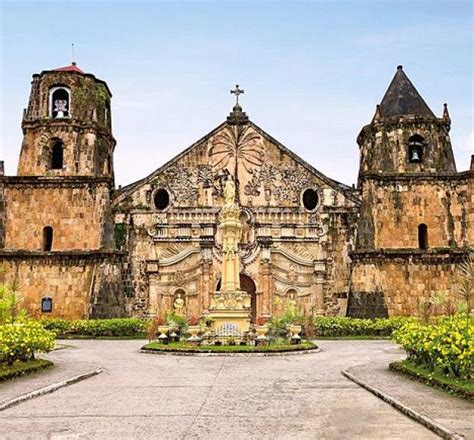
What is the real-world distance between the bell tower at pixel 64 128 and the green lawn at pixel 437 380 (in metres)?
17.5

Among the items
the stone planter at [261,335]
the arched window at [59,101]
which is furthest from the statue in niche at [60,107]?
Answer: the stone planter at [261,335]

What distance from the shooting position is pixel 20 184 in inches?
1014

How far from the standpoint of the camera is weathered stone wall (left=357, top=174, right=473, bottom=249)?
25.9 meters

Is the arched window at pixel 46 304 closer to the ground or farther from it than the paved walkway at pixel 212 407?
farther from it

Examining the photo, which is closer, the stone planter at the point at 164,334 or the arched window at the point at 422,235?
the stone planter at the point at 164,334

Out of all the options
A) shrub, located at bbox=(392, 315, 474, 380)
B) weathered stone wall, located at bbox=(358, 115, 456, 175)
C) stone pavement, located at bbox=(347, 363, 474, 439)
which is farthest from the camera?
weathered stone wall, located at bbox=(358, 115, 456, 175)

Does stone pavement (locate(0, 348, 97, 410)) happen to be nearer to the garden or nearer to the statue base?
the garden

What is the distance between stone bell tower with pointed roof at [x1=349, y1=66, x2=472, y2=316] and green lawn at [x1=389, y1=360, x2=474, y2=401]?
13065mm

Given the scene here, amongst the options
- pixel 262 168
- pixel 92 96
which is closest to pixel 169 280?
pixel 262 168

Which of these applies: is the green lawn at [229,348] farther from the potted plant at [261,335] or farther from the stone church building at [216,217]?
the stone church building at [216,217]

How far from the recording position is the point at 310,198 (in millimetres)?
27094

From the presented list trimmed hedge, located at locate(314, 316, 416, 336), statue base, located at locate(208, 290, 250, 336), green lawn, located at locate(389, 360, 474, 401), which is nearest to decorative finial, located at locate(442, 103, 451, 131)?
trimmed hedge, located at locate(314, 316, 416, 336)

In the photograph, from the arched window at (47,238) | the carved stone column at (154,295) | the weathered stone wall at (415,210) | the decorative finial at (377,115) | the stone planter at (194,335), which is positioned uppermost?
the decorative finial at (377,115)

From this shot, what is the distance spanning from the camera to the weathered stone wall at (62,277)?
24.7 metres
